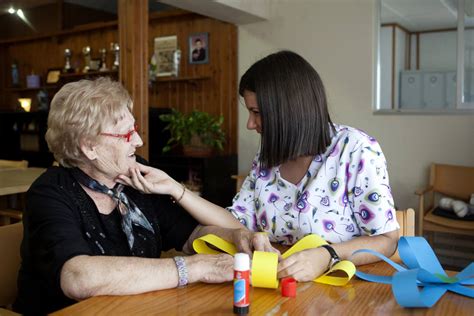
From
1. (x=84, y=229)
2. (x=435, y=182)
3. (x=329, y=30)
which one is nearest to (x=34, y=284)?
(x=84, y=229)

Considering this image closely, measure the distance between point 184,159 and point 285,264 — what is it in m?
4.15

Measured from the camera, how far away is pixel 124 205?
160 centimetres

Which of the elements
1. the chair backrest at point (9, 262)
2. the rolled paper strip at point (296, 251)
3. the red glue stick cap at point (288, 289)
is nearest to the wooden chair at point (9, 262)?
the chair backrest at point (9, 262)

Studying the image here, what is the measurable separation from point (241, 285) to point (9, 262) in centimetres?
95

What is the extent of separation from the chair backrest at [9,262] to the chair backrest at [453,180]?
3722mm

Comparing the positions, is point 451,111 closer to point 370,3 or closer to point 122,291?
point 370,3

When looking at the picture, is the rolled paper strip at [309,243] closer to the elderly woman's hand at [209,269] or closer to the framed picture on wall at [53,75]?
the elderly woman's hand at [209,269]

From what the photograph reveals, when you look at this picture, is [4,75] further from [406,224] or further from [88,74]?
[406,224]

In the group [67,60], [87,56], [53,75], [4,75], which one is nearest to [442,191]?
[87,56]

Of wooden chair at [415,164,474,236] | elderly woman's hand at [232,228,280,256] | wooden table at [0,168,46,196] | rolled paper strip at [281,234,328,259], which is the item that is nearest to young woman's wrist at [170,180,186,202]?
elderly woman's hand at [232,228,280,256]

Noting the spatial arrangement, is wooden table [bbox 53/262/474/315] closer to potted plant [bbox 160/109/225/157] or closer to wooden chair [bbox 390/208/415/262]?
wooden chair [bbox 390/208/415/262]

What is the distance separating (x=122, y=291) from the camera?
1192 millimetres

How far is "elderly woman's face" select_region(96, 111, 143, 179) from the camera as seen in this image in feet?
5.11

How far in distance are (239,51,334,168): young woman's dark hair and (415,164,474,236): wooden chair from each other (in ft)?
8.77
